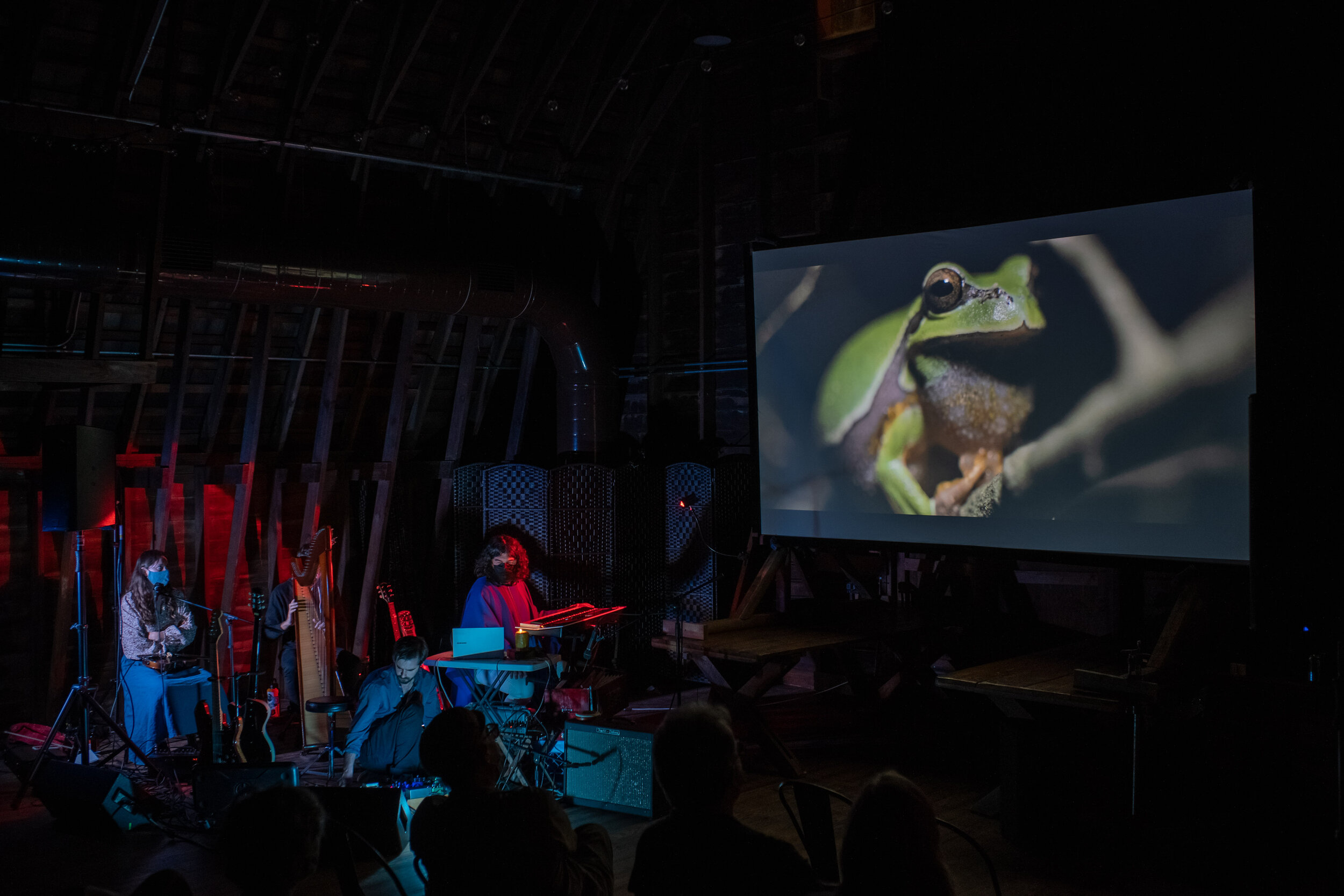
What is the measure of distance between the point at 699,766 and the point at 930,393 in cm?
363

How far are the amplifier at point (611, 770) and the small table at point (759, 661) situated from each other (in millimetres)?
737

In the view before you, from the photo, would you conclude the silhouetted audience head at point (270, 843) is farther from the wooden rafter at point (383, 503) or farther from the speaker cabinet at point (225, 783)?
the wooden rafter at point (383, 503)

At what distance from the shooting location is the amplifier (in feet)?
17.1

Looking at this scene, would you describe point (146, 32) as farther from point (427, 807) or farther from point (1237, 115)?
point (1237, 115)

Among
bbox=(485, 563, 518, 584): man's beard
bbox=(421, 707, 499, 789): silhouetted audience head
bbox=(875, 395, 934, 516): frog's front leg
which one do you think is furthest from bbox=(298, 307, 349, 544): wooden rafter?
bbox=(421, 707, 499, 789): silhouetted audience head

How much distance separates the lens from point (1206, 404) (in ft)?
16.0

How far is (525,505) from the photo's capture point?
8.17 metres

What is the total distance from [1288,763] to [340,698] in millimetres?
4867

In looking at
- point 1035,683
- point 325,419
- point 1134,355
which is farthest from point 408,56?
point 1035,683

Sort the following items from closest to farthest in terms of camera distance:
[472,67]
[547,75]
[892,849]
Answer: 1. [892,849]
2. [472,67]
3. [547,75]

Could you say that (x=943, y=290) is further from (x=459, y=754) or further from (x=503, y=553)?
(x=459, y=754)

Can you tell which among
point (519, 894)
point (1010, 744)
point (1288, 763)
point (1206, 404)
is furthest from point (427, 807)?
point (1288, 763)

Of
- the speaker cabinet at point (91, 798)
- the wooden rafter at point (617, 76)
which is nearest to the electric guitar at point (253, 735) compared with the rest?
the speaker cabinet at point (91, 798)

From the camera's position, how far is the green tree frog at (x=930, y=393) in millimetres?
5523
